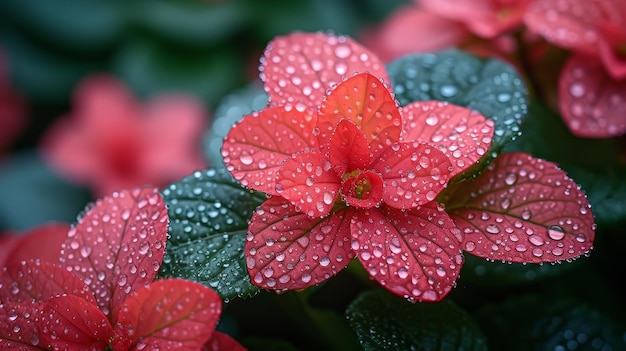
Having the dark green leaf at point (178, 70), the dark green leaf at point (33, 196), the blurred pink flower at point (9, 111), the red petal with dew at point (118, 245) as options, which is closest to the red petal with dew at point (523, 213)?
the red petal with dew at point (118, 245)

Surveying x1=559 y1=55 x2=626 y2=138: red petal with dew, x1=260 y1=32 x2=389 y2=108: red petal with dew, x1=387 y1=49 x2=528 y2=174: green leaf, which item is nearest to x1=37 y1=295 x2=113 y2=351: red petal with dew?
x1=260 y1=32 x2=389 y2=108: red petal with dew

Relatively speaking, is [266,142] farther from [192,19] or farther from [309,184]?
[192,19]

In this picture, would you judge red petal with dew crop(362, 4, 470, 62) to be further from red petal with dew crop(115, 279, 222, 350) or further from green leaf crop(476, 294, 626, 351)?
red petal with dew crop(115, 279, 222, 350)

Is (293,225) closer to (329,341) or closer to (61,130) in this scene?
(329,341)

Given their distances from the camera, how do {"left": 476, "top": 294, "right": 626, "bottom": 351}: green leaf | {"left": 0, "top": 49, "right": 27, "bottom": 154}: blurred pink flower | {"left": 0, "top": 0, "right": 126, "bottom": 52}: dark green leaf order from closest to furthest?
{"left": 476, "top": 294, "right": 626, "bottom": 351}: green leaf
{"left": 0, "top": 49, "right": 27, "bottom": 154}: blurred pink flower
{"left": 0, "top": 0, "right": 126, "bottom": 52}: dark green leaf

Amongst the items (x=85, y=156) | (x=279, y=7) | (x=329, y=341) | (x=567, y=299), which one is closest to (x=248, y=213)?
(x=329, y=341)
